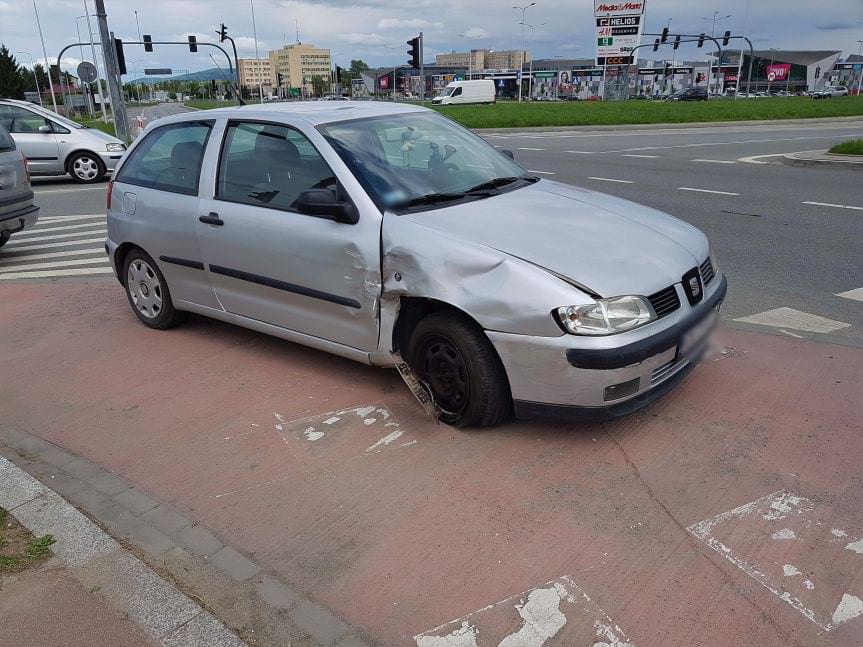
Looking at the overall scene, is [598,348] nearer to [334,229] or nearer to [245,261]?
[334,229]

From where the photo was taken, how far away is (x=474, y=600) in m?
2.75

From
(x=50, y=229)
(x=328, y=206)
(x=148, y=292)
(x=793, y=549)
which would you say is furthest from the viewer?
(x=50, y=229)

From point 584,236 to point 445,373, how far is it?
103 cm

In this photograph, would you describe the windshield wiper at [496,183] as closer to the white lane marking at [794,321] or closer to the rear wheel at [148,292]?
the white lane marking at [794,321]

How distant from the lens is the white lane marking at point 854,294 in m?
→ 6.22

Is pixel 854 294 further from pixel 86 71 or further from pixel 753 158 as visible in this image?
pixel 86 71

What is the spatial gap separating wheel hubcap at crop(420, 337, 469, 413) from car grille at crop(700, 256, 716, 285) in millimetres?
1434

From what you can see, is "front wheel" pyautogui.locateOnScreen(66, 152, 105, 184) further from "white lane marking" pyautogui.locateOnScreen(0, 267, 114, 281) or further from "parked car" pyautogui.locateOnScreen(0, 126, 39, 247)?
"white lane marking" pyautogui.locateOnScreen(0, 267, 114, 281)

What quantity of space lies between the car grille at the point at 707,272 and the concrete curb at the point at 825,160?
41.3 feet

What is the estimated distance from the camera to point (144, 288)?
593cm

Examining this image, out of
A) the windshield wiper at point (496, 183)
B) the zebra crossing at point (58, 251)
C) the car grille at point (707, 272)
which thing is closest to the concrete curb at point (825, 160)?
the windshield wiper at point (496, 183)

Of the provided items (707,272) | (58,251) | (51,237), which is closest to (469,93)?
(51,237)

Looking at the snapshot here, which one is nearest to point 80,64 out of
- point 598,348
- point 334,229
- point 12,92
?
point 334,229

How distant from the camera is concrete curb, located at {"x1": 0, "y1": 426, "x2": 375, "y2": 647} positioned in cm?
264
